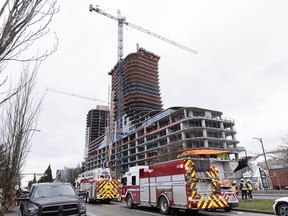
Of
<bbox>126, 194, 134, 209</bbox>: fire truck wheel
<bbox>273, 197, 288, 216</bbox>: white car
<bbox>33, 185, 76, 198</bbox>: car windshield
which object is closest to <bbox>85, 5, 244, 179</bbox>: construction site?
<bbox>126, 194, 134, 209</bbox>: fire truck wheel

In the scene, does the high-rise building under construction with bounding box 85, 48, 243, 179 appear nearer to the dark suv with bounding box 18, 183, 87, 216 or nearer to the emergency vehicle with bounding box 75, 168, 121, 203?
the emergency vehicle with bounding box 75, 168, 121, 203

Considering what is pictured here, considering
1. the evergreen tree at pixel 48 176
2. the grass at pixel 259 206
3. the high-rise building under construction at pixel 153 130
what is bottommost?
the grass at pixel 259 206

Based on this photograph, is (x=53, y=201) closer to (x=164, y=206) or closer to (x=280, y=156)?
(x=164, y=206)

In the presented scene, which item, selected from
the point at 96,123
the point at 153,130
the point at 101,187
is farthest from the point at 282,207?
the point at 96,123

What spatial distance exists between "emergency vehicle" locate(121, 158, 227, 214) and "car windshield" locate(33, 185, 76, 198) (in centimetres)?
594

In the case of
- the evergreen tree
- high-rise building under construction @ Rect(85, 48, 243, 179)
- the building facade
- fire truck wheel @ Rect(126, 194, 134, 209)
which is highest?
the building facade

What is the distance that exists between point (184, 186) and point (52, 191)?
21.6ft

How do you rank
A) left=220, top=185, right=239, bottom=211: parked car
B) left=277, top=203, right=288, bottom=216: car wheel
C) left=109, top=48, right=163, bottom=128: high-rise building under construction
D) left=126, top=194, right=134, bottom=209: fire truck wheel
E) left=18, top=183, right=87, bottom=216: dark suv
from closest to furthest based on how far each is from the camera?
left=18, top=183, right=87, bottom=216: dark suv, left=277, top=203, right=288, bottom=216: car wheel, left=220, top=185, right=239, bottom=211: parked car, left=126, top=194, right=134, bottom=209: fire truck wheel, left=109, top=48, right=163, bottom=128: high-rise building under construction

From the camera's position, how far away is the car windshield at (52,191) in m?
8.84

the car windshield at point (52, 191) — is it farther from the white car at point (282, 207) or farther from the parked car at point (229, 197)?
the parked car at point (229, 197)

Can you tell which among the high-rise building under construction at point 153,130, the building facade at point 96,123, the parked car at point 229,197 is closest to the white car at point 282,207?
the parked car at point 229,197

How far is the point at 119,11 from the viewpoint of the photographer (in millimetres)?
98938

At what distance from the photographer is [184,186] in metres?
12.7

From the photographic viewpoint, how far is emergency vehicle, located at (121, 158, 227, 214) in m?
12.5
